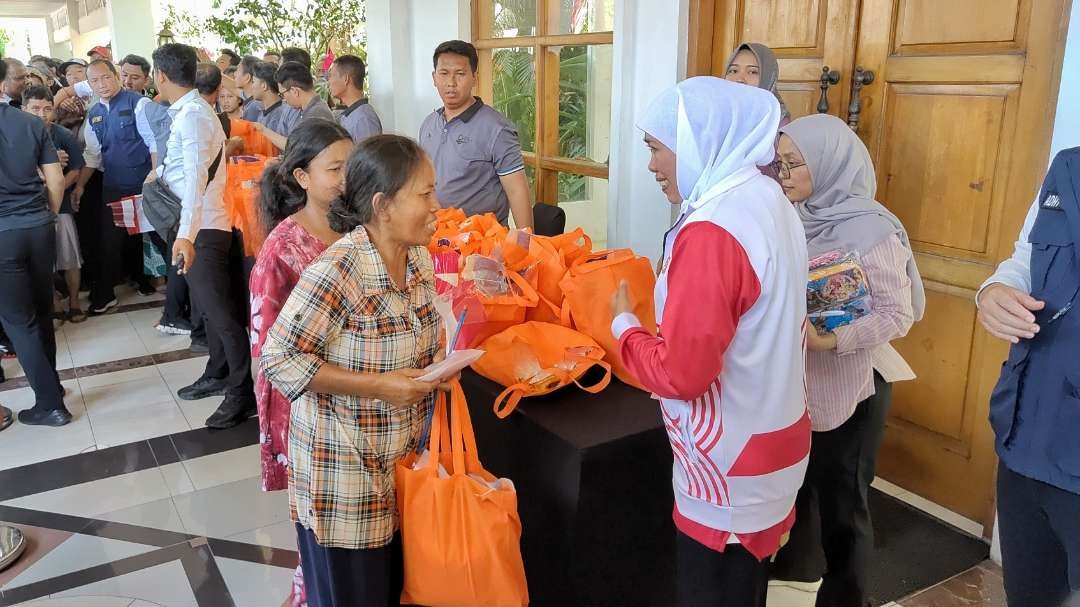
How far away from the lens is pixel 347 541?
164cm

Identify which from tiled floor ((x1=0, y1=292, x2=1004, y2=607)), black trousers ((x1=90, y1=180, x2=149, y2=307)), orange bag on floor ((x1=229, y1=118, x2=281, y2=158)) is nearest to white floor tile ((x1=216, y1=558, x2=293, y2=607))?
tiled floor ((x1=0, y1=292, x2=1004, y2=607))

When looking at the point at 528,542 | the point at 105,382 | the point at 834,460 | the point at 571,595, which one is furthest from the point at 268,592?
the point at 105,382

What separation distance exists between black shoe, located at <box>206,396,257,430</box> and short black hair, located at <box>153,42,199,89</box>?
1497mm

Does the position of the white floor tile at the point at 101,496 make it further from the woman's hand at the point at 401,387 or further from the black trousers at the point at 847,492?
the black trousers at the point at 847,492

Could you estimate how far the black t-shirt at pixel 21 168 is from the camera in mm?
3576

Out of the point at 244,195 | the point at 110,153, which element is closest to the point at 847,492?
the point at 244,195

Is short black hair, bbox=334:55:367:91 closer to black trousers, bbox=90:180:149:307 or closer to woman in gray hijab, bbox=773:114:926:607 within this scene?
black trousers, bbox=90:180:149:307

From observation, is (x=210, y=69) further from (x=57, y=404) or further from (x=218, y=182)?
(x=57, y=404)

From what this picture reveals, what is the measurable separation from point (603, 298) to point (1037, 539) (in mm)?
1059

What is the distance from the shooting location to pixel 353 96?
4656 mm

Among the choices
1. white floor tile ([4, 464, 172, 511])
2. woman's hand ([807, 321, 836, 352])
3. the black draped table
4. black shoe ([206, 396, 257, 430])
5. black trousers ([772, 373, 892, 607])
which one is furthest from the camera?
black shoe ([206, 396, 257, 430])

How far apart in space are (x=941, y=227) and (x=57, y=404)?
3.94 metres

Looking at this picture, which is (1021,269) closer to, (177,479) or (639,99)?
(639,99)

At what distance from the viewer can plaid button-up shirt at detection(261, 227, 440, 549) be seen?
5.09 feet
